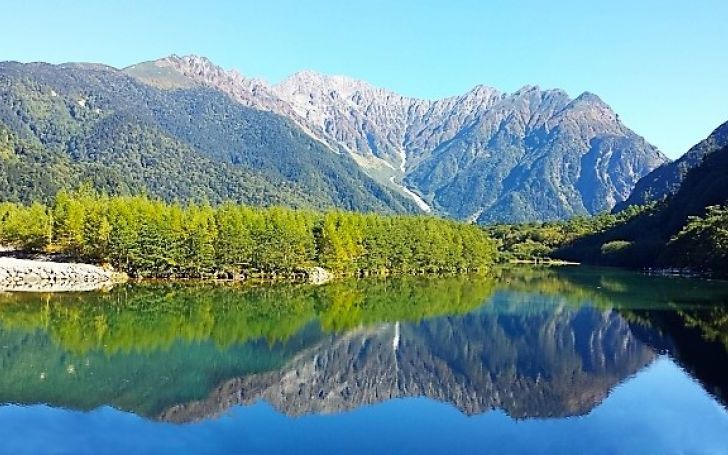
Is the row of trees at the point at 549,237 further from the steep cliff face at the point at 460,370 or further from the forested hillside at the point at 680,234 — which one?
the steep cliff face at the point at 460,370

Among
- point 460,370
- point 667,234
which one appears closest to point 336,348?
point 460,370

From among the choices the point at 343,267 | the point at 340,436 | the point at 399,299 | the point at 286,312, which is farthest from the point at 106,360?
the point at 343,267

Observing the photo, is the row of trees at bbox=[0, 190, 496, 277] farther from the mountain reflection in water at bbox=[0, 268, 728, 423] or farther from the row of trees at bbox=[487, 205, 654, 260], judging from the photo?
the row of trees at bbox=[487, 205, 654, 260]

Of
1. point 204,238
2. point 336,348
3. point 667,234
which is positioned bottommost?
point 336,348

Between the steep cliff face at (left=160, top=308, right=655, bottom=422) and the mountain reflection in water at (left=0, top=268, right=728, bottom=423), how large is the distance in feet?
0.42

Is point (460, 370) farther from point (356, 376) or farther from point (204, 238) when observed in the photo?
point (204, 238)

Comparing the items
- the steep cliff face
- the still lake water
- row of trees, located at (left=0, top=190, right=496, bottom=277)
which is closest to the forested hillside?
the still lake water

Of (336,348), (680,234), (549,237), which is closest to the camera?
(336,348)

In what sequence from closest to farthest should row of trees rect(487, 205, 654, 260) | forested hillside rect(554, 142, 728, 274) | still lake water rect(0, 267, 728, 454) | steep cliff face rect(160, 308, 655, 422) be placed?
still lake water rect(0, 267, 728, 454) → steep cliff face rect(160, 308, 655, 422) → forested hillside rect(554, 142, 728, 274) → row of trees rect(487, 205, 654, 260)

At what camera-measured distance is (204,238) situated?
3578 inches

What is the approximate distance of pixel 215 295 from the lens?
73312 millimetres

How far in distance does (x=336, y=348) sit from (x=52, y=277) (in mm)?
49014

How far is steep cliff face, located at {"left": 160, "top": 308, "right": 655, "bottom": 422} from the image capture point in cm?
3297

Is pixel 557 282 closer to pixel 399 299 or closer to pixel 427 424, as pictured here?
pixel 399 299
